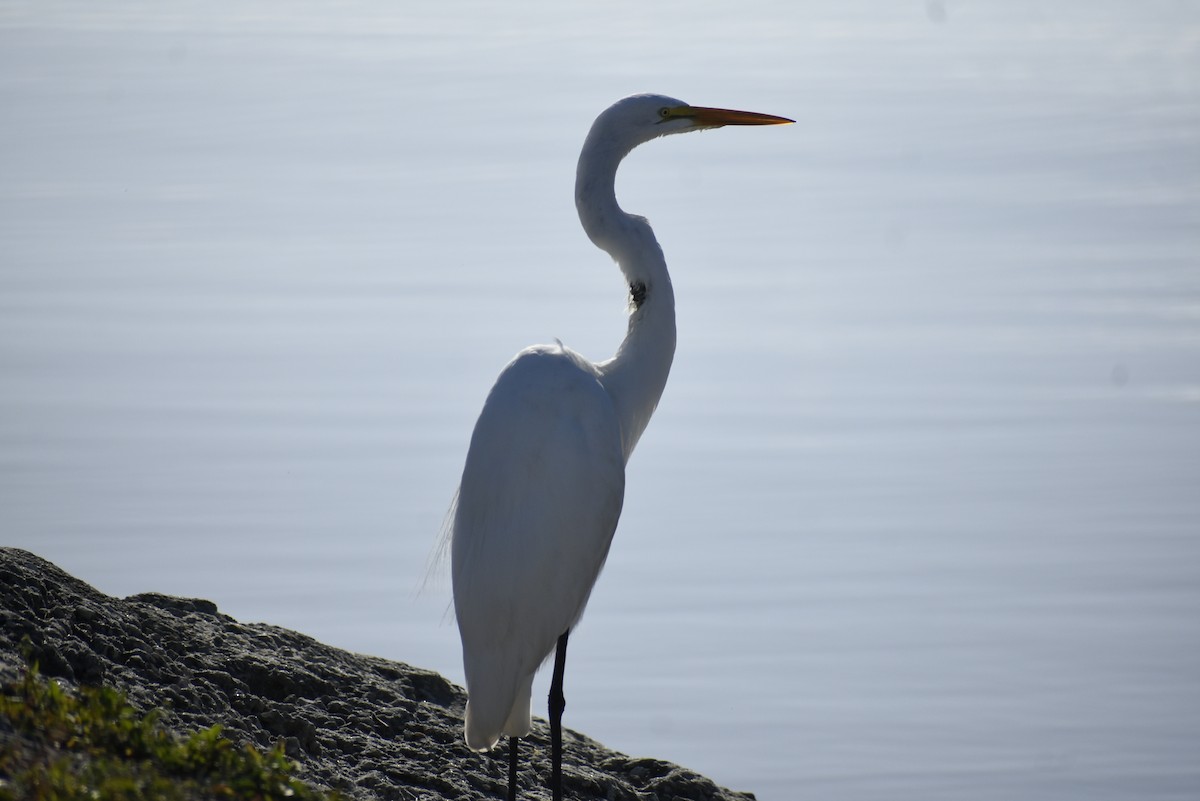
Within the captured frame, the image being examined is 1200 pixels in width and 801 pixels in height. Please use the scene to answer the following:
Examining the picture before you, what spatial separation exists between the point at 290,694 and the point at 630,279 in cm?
205

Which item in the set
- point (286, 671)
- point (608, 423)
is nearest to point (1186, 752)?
point (608, 423)

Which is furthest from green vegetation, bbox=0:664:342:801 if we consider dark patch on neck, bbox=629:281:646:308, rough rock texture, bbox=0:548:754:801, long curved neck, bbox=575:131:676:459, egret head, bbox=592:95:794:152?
egret head, bbox=592:95:794:152

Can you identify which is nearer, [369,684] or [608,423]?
[608,423]

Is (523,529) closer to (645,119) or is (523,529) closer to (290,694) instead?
(290,694)

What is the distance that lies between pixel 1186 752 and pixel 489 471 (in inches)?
170

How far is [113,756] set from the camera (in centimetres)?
359

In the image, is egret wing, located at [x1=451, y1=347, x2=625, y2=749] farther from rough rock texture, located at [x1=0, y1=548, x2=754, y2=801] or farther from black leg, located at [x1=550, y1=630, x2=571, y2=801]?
rough rock texture, located at [x1=0, y1=548, x2=754, y2=801]

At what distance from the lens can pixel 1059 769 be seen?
A: 7512mm

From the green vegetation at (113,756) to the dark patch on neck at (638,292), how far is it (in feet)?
8.90

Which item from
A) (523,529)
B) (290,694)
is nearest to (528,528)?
(523,529)

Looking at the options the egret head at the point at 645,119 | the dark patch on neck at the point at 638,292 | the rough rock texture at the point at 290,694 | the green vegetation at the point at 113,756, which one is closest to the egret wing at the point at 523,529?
the rough rock texture at the point at 290,694

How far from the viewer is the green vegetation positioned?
3.33 m

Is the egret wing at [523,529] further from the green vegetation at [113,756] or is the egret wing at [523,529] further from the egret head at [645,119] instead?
the green vegetation at [113,756]

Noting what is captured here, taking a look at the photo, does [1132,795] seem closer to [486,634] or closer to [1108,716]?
[1108,716]
